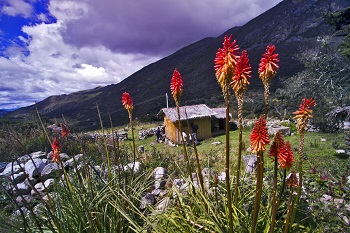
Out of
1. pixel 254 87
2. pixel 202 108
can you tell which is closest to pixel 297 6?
pixel 254 87

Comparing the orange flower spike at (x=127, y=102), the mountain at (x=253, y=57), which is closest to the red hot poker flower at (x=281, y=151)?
the orange flower spike at (x=127, y=102)

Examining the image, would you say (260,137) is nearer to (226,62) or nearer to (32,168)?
(226,62)

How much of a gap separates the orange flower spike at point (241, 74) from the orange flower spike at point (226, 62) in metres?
0.04

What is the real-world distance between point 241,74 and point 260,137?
462mm

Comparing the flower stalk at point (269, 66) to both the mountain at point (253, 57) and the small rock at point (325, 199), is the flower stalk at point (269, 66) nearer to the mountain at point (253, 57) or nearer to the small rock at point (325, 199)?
the small rock at point (325, 199)

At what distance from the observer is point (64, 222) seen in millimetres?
2836

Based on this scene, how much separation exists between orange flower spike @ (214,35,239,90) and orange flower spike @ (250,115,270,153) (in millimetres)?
351

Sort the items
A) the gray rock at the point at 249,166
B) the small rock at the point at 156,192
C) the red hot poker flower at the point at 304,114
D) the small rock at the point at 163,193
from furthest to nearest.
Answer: the small rock at the point at 156,192 < the small rock at the point at 163,193 < the gray rock at the point at 249,166 < the red hot poker flower at the point at 304,114

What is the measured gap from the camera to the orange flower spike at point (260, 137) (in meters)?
1.60

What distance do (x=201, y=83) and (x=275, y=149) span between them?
254ft

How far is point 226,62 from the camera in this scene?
5.68 ft

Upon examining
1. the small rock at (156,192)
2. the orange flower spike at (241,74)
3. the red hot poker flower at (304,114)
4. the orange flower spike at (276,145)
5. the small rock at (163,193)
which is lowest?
the small rock at (156,192)

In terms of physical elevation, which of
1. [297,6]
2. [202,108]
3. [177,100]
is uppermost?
[297,6]

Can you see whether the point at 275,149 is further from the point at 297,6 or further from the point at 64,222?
the point at 297,6
